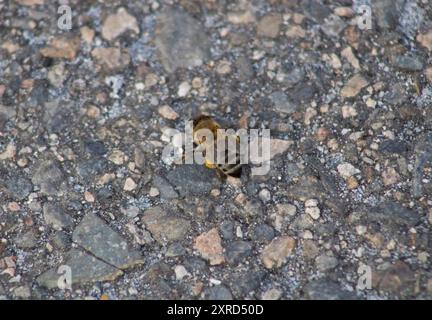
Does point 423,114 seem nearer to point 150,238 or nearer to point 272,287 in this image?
point 272,287

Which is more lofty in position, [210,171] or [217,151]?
[217,151]

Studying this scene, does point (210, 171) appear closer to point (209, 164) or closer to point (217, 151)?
point (209, 164)

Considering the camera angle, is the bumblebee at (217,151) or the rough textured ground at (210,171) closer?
the rough textured ground at (210,171)

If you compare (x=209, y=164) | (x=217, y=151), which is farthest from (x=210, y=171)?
(x=217, y=151)

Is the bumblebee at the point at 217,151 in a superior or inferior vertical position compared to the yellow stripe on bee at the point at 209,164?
superior

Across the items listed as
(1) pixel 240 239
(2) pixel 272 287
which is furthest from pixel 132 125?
(2) pixel 272 287
